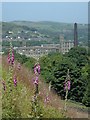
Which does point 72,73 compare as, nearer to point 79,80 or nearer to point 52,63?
point 79,80

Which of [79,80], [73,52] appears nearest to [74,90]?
[79,80]

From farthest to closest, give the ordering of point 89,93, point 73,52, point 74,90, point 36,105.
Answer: point 73,52, point 74,90, point 89,93, point 36,105

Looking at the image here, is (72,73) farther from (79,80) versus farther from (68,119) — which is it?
(68,119)

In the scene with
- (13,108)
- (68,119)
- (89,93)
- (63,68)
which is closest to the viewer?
(13,108)

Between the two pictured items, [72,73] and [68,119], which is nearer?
[68,119]

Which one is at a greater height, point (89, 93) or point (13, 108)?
point (13, 108)

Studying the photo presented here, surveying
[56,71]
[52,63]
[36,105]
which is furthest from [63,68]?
[36,105]

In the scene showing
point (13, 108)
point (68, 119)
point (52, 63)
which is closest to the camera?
point (13, 108)

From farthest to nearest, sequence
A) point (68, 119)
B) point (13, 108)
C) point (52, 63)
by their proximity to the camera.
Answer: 1. point (52, 63)
2. point (68, 119)
3. point (13, 108)

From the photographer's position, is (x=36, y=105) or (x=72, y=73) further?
(x=72, y=73)
